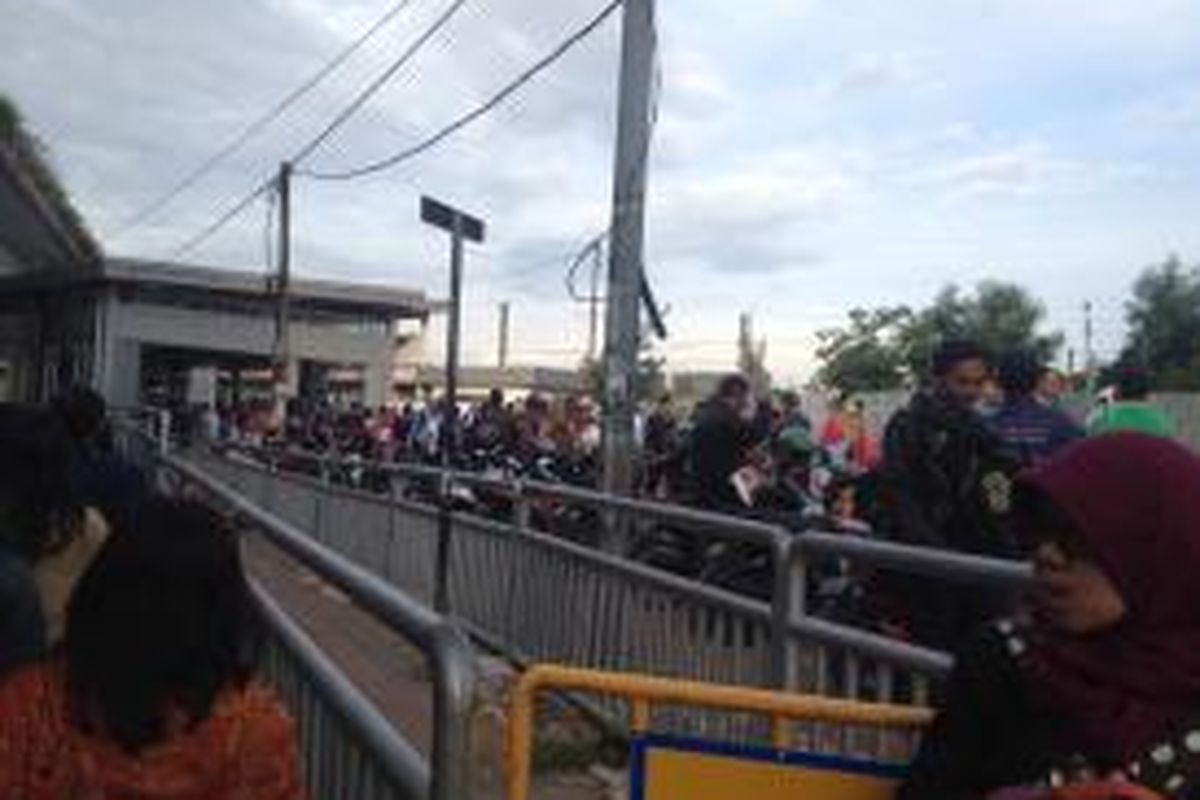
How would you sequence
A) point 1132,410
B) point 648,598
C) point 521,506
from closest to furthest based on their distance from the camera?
point 1132,410 < point 648,598 < point 521,506

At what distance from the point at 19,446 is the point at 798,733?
6.91 feet

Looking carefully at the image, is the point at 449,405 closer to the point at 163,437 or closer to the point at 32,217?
the point at 163,437

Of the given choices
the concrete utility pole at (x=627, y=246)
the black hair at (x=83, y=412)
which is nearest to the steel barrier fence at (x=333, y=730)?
the black hair at (x=83, y=412)

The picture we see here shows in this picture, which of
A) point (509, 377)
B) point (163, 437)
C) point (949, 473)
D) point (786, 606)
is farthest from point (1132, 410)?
point (509, 377)

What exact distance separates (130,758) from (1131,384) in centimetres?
751

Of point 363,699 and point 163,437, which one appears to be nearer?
point 363,699

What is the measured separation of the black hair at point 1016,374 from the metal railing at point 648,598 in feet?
5.08

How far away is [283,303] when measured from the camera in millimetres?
44781

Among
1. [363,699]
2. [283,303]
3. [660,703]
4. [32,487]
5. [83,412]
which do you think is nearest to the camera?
[660,703]

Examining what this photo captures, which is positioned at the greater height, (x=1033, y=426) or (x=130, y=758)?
(x=1033, y=426)

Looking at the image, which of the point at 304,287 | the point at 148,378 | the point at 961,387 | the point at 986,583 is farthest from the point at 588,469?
the point at 148,378

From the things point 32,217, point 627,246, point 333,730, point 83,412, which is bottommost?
point 333,730

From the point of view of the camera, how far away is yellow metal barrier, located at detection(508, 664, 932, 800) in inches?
140

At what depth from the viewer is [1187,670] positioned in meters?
3.18
